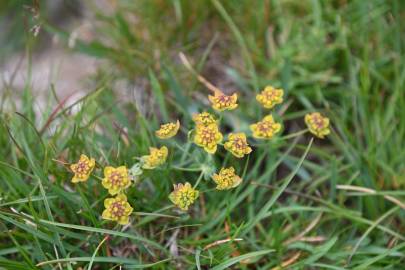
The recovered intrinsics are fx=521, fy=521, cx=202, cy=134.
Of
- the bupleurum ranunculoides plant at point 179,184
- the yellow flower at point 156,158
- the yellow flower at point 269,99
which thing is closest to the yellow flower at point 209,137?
the bupleurum ranunculoides plant at point 179,184

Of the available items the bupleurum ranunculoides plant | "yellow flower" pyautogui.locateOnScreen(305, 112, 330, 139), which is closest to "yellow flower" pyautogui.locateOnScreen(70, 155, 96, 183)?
the bupleurum ranunculoides plant

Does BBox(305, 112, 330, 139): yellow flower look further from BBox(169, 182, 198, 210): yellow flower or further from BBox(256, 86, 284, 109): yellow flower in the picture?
BBox(169, 182, 198, 210): yellow flower

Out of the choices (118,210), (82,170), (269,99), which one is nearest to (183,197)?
(118,210)

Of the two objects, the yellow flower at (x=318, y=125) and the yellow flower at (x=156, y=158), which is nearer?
the yellow flower at (x=156, y=158)

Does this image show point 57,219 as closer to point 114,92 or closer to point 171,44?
point 114,92

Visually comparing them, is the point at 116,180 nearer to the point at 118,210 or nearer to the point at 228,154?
the point at 118,210

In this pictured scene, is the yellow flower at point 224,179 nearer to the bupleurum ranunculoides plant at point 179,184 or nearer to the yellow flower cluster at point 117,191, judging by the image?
the bupleurum ranunculoides plant at point 179,184
